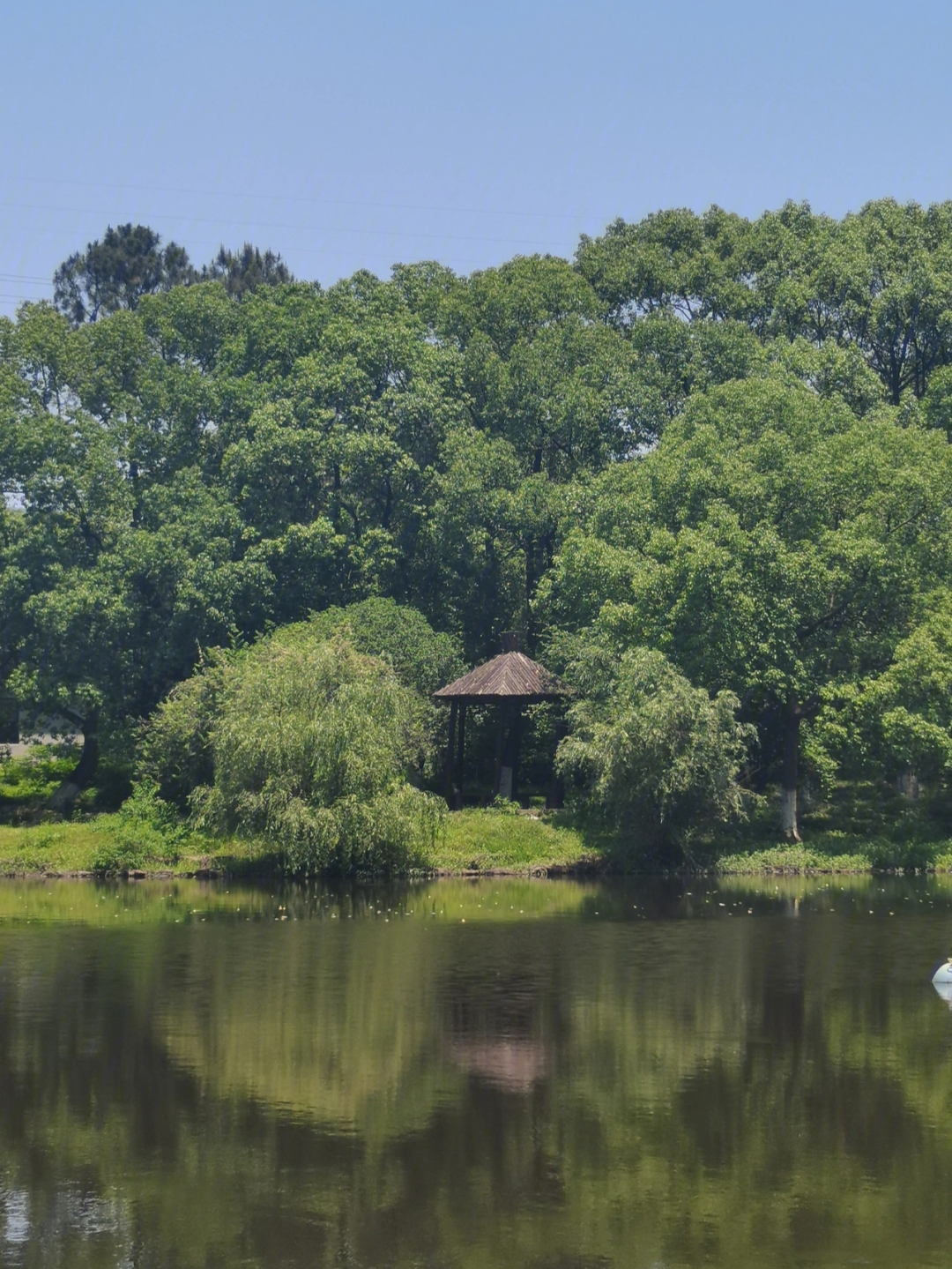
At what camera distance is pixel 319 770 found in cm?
4322

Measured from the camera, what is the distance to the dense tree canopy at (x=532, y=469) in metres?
51.9

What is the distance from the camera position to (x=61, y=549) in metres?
61.4

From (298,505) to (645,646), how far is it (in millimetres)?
18872

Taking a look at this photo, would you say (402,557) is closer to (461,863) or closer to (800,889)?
(461,863)

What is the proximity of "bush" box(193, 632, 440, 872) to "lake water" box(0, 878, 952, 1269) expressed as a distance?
6427 mm

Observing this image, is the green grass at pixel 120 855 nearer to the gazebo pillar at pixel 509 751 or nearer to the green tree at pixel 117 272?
the gazebo pillar at pixel 509 751

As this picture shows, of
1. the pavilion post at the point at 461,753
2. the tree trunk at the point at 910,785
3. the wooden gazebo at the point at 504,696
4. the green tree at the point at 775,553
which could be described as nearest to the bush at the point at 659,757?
the green tree at the point at 775,553

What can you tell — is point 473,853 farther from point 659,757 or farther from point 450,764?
point 450,764

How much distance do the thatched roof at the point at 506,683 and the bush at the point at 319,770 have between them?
7.22 meters

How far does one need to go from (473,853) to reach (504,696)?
23.8 ft

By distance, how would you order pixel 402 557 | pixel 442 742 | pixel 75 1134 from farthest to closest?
pixel 402 557
pixel 442 742
pixel 75 1134

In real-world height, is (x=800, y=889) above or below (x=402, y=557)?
below

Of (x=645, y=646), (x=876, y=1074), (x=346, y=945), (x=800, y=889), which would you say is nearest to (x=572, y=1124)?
(x=876, y=1074)

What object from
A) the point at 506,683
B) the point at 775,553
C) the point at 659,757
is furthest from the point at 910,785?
the point at 506,683
